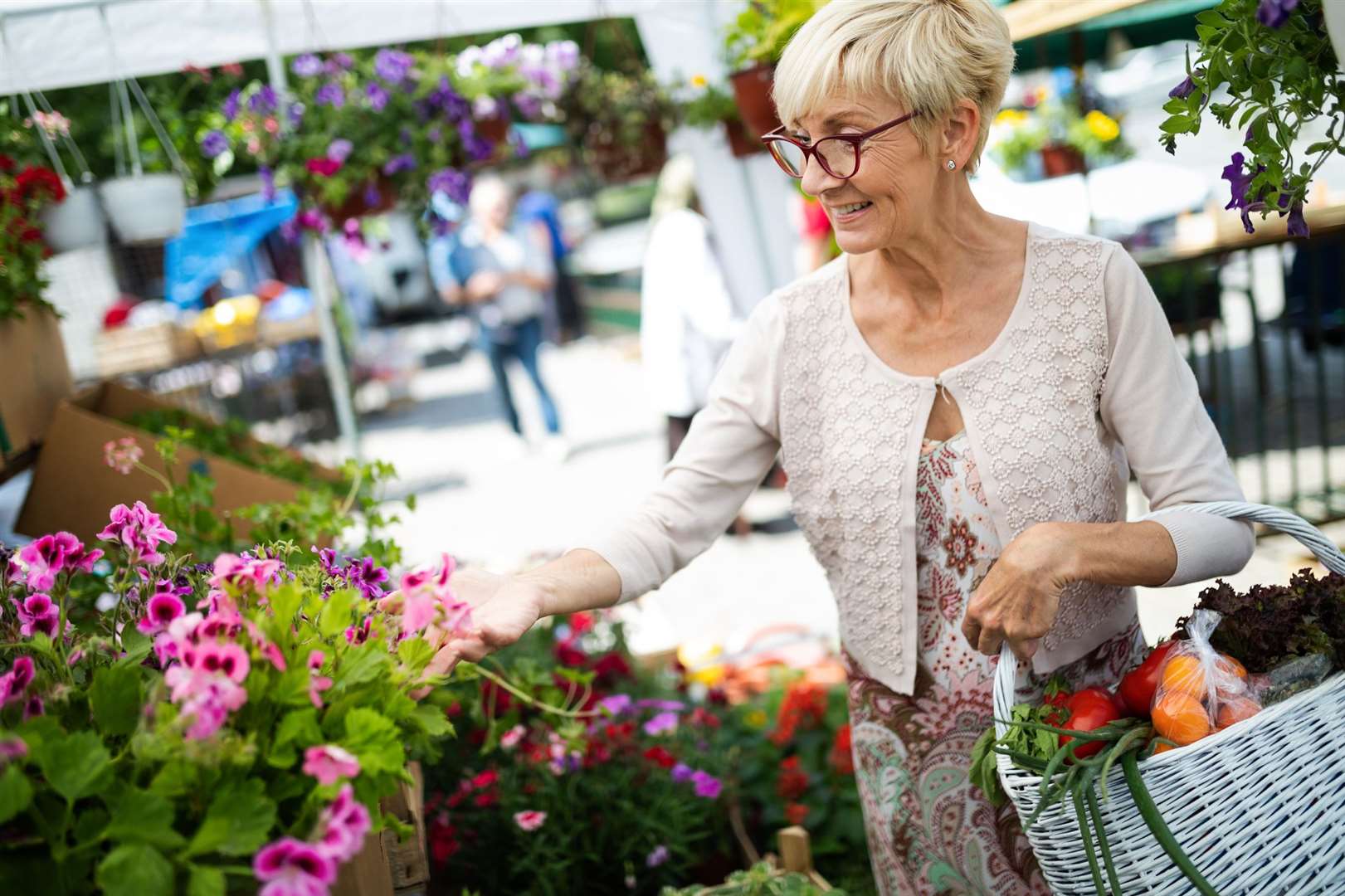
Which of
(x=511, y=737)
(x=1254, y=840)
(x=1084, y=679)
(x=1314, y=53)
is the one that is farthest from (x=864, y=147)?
(x=511, y=737)

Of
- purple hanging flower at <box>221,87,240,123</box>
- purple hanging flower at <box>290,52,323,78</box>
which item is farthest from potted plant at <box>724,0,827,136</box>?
purple hanging flower at <box>221,87,240,123</box>

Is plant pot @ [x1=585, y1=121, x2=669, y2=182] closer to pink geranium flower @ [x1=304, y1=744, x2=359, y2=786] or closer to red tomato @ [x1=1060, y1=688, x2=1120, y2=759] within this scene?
red tomato @ [x1=1060, y1=688, x2=1120, y2=759]

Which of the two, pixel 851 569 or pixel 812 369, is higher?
pixel 812 369

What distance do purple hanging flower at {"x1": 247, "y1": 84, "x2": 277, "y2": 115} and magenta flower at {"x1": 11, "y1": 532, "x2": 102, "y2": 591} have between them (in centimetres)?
333

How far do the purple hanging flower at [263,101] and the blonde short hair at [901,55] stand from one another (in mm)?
3116

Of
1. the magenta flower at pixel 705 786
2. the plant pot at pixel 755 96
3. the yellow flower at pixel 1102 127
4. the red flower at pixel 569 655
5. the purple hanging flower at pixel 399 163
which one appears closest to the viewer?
the magenta flower at pixel 705 786

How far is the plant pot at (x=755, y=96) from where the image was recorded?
3.57 meters

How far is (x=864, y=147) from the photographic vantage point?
5.31 ft

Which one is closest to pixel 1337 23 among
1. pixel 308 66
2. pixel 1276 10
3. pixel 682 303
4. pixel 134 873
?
pixel 1276 10

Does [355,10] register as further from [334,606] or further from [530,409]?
[530,409]

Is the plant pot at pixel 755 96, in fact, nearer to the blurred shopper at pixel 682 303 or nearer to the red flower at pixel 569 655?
the red flower at pixel 569 655

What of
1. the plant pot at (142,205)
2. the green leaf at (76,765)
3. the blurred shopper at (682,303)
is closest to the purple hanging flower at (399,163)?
the plant pot at (142,205)

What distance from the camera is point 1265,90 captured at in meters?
1.42

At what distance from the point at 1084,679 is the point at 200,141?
11.7 ft
